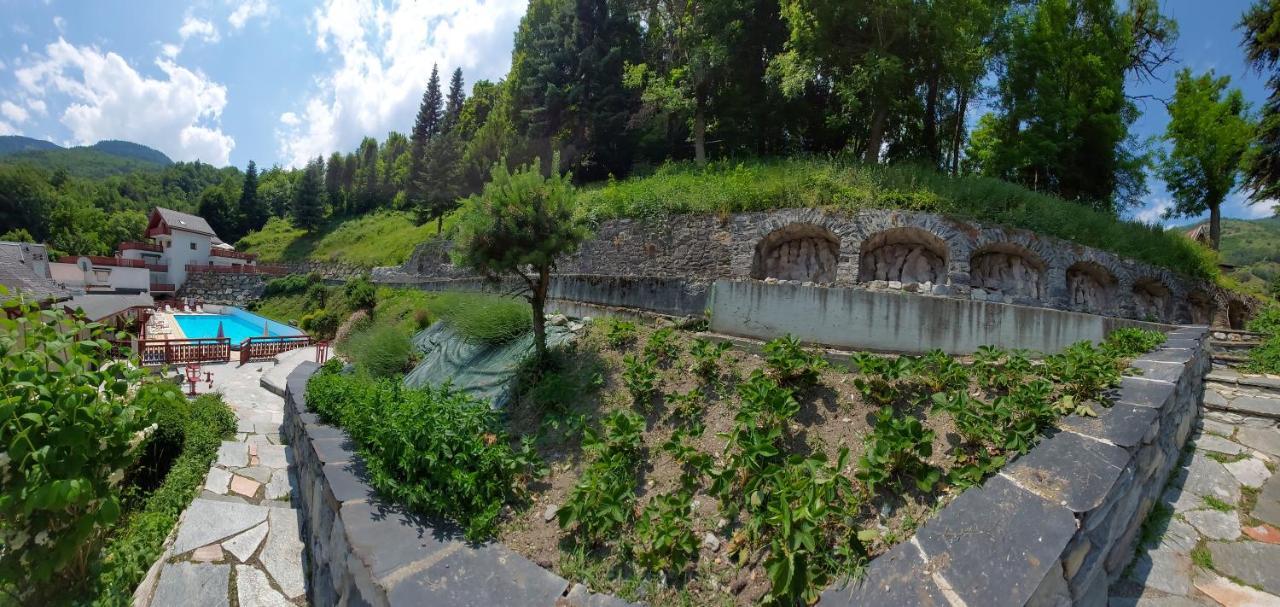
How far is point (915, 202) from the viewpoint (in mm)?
9773

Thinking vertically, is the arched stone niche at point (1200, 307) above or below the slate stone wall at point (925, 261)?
below

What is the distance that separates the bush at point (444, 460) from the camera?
2750 millimetres

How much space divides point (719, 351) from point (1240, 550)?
3022mm

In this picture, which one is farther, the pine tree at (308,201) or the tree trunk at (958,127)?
the pine tree at (308,201)

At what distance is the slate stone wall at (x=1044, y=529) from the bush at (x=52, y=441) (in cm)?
330

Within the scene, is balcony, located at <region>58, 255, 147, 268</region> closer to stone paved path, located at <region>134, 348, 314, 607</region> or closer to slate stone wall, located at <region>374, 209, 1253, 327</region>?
slate stone wall, located at <region>374, 209, 1253, 327</region>

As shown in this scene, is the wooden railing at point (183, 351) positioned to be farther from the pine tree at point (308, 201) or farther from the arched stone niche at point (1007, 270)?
the pine tree at point (308, 201)

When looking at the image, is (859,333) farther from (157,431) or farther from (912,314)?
(157,431)

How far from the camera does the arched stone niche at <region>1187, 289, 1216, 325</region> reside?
1045 centimetres

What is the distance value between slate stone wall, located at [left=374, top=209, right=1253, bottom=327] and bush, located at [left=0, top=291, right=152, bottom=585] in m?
6.64

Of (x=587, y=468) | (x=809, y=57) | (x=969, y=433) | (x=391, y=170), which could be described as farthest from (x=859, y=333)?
(x=391, y=170)

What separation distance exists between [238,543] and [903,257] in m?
11.1

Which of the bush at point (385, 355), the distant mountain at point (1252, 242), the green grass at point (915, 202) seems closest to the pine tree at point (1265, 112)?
the green grass at point (915, 202)

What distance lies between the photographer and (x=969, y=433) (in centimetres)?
237
